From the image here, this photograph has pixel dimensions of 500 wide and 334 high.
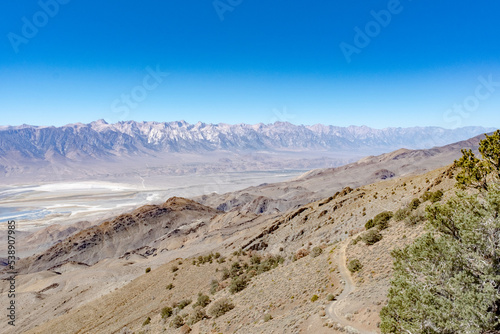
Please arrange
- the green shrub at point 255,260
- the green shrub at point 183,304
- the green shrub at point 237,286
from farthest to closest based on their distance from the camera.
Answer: the green shrub at point 255,260 < the green shrub at point 183,304 < the green shrub at point 237,286

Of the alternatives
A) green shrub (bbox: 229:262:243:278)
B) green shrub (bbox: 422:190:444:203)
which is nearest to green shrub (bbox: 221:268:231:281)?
green shrub (bbox: 229:262:243:278)

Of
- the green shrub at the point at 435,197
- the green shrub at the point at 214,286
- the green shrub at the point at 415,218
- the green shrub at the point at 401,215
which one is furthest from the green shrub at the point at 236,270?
the green shrub at the point at 435,197

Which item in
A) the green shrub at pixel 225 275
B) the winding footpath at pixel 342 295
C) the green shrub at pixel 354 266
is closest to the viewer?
the winding footpath at pixel 342 295

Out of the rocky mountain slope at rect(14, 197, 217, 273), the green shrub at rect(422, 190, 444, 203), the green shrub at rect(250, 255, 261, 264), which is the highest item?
the green shrub at rect(422, 190, 444, 203)

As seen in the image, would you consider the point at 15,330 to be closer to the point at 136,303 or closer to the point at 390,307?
the point at 136,303

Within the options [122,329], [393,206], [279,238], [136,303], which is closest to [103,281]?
[136,303]

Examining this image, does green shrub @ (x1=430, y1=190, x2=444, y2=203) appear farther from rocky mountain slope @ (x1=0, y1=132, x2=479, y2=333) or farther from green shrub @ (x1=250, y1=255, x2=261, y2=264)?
green shrub @ (x1=250, y1=255, x2=261, y2=264)

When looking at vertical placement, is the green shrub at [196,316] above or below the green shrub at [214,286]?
above

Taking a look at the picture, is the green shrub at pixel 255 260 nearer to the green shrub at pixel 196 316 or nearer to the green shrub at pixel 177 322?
the green shrub at pixel 196 316
